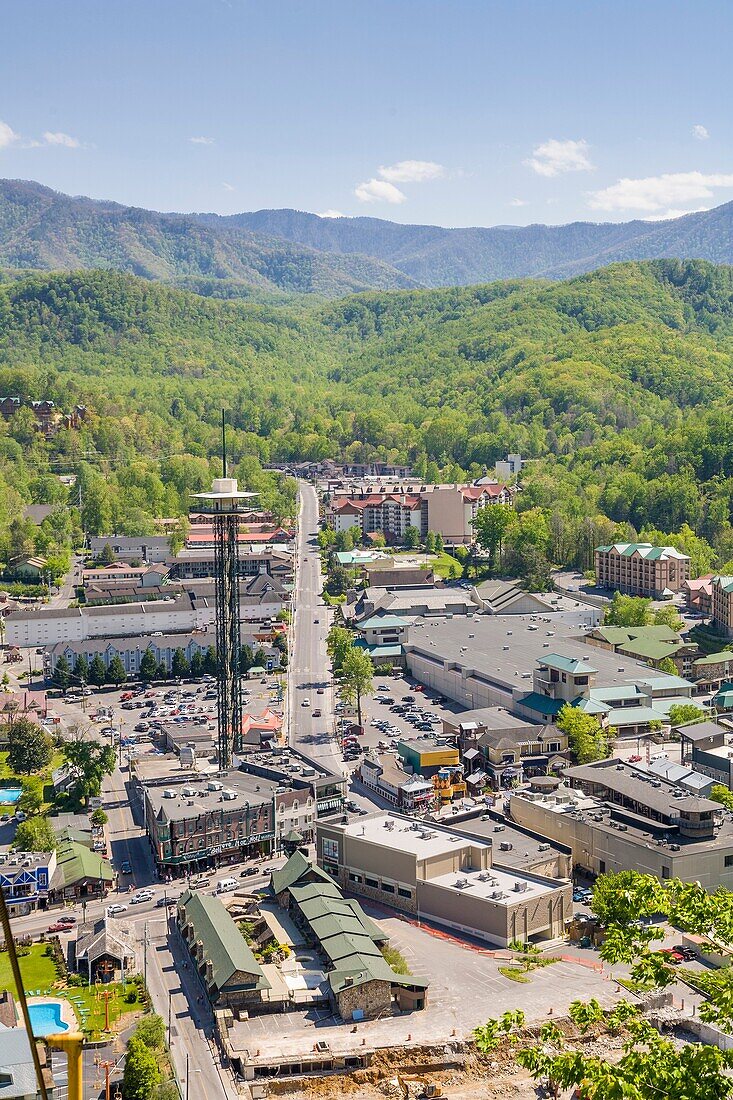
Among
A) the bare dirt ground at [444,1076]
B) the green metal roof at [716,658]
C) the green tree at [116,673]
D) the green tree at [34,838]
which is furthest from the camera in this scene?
the green tree at [116,673]

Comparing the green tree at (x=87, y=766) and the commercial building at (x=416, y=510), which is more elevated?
the commercial building at (x=416, y=510)

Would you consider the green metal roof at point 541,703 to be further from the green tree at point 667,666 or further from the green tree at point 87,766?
the green tree at point 87,766

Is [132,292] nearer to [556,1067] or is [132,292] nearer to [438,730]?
[438,730]

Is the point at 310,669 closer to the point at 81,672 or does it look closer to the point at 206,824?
the point at 81,672

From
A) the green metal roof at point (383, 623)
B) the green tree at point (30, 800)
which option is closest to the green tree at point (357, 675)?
the green metal roof at point (383, 623)

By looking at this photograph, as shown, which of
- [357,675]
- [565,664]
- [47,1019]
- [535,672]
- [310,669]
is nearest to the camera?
[47,1019]

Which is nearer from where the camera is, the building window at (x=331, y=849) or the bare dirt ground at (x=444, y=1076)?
the bare dirt ground at (x=444, y=1076)

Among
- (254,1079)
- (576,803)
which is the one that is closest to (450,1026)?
(254,1079)

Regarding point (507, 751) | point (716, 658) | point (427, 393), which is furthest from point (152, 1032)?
point (427, 393)
